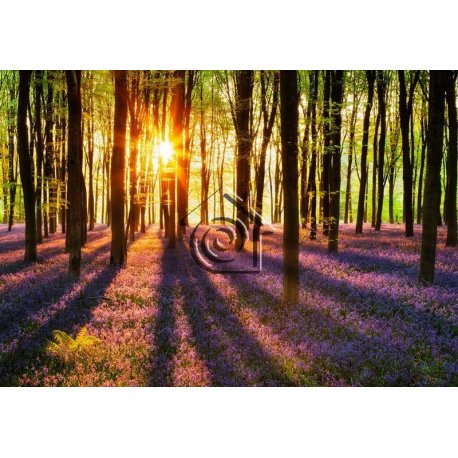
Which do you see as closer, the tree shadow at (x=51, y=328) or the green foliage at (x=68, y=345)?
the tree shadow at (x=51, y=328)

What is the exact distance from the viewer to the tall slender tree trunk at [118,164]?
43.4 ft

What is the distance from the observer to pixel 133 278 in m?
11.5

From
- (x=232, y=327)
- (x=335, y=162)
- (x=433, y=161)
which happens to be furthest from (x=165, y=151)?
(x=232, y=327)

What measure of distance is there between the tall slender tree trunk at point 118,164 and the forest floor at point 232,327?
1.34m

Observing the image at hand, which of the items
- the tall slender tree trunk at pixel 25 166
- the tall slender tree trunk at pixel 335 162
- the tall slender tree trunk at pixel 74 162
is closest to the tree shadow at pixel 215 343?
the tall slender tree trunk at pixel 74 162

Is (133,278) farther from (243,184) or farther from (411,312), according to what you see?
(243,184)

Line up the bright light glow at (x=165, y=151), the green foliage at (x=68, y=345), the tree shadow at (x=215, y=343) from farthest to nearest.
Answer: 1. the bright light glow at (x=165, y=151)
2. the green foliage at (x=68, y=345)
3. the tree shadow at (x=215, y=343)

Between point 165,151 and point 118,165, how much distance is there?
9737mm

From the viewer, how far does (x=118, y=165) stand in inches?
526

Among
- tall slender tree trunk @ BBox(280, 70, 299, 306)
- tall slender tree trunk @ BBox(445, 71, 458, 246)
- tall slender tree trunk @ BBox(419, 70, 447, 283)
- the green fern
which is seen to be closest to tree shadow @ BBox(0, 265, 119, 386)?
the green fern

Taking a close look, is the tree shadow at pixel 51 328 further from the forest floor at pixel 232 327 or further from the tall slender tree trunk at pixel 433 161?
the tall slender tree trunk at pixel 433 161

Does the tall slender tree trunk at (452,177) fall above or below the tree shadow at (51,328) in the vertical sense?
above

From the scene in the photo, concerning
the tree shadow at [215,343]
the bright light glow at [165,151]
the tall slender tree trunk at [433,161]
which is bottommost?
the tree shadow at [215,343]

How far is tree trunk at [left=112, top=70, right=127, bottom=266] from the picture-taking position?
13.2 m
